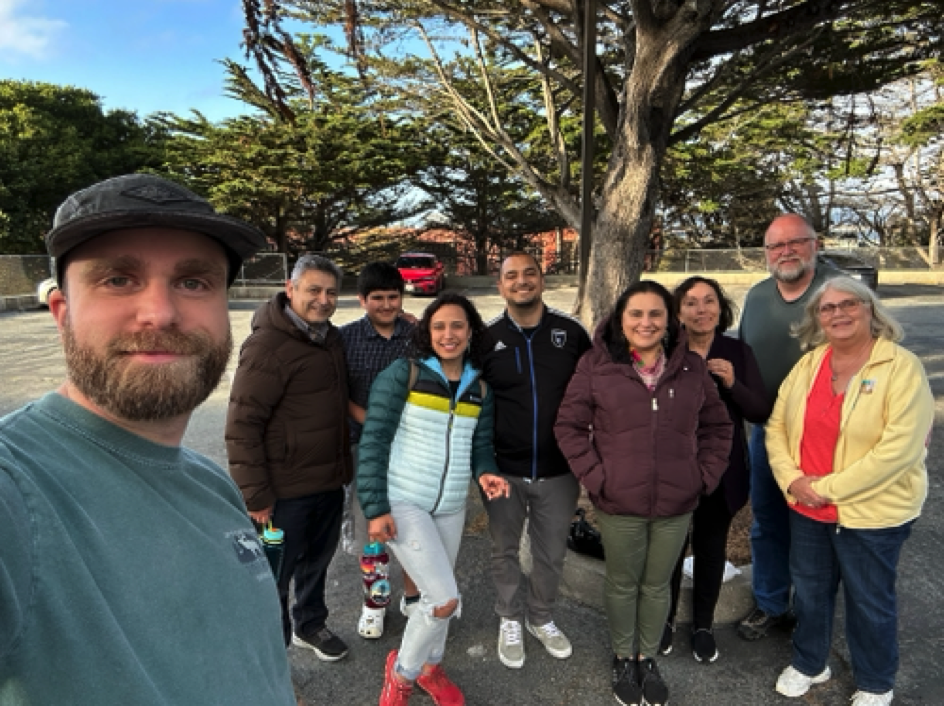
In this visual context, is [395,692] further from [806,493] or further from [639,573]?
[806,493]

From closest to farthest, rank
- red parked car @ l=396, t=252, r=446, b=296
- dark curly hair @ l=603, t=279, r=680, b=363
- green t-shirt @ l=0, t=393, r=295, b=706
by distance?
green t-shirt @ l=0, t=393, r=295, b=706 → dark curly hair @ l=603, t=279, r=680, b=363 → red parked car @ l=396, t=252, r=446, b=296

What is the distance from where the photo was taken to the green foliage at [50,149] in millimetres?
19500

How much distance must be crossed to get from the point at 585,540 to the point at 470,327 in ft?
4.94

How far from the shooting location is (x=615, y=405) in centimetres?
253

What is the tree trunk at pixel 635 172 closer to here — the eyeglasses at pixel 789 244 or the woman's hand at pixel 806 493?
the eyeglasses at pixel 789 244

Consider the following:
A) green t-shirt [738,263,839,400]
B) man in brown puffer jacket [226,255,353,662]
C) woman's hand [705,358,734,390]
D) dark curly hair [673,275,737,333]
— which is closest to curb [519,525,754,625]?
green t-shirt [738,263,839,400]

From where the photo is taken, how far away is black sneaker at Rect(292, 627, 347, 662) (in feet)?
9.18

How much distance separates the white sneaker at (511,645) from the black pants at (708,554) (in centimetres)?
84

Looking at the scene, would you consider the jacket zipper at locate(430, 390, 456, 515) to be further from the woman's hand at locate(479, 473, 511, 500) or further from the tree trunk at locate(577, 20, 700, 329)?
the tree trunk at locate(577, 20, 700, 329)

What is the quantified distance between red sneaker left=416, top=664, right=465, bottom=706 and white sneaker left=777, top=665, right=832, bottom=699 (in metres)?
1.43

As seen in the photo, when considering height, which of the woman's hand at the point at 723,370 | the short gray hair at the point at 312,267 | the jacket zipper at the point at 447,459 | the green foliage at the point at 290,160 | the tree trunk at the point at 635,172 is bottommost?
the jacket zipper at the point at 447,459

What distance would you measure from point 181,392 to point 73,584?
13.2 inches

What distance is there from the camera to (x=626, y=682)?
2562mm

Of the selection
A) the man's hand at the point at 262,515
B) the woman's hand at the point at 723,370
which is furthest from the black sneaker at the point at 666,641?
Answer: the man's hand at the point at 262,515
